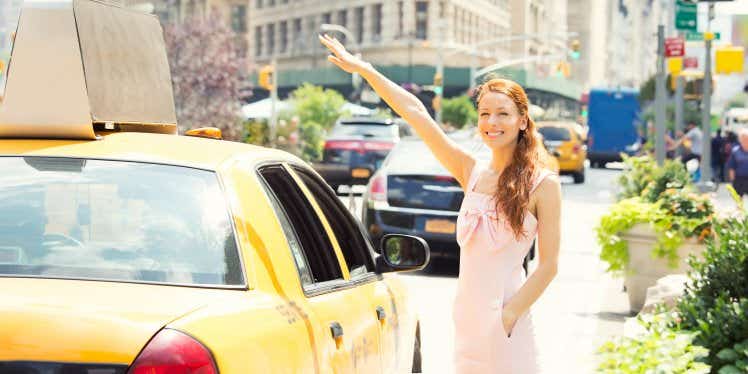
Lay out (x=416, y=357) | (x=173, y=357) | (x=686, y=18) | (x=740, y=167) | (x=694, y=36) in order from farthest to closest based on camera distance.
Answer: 1. (x=694, y=36)
2. (x=686, y=18)
3. (x=740, y=167)
4. (x=416, y=357)
5. (x=173, y=357)

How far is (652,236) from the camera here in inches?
484

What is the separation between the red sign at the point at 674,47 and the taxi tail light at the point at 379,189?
709 inches

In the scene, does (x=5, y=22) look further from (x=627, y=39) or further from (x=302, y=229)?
(x=627, y=39)

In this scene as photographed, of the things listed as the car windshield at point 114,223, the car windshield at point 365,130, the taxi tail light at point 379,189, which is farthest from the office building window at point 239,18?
the car windshield at point 114,223

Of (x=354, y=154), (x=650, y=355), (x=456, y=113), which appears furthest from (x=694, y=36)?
(x=456, y=113)

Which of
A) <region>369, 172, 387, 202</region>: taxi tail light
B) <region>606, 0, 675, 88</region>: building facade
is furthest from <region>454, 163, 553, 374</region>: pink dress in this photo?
<region>606, 0, 675, 88</region>: building facade

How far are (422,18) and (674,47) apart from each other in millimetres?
60352

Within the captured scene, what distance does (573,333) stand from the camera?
11.4 meters

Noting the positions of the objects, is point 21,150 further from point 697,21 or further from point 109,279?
point 697,21

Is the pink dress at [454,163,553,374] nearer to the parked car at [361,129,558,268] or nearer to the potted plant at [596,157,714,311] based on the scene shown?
the potted plant at [596,157,714,311]

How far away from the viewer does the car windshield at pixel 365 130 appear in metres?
31.9

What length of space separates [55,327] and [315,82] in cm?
9189

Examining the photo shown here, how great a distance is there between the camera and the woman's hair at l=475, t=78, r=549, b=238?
4805 millimetres

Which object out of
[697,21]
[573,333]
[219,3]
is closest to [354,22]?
[219,3]
